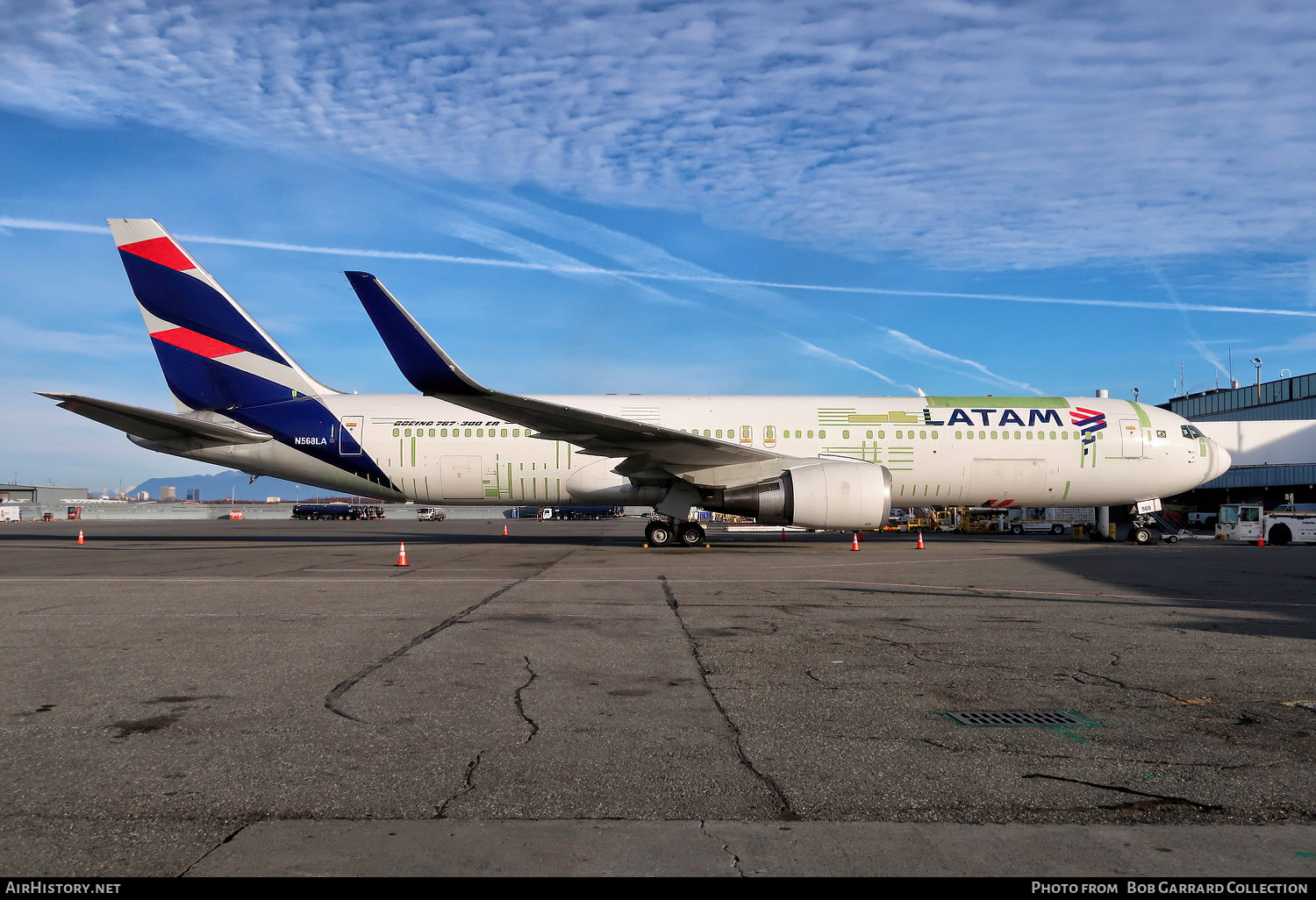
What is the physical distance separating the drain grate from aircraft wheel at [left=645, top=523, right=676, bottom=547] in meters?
15.9

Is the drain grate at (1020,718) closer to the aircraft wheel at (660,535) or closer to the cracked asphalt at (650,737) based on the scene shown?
the cracked asphalt at (650,737)

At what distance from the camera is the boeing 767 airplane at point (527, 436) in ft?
68.5

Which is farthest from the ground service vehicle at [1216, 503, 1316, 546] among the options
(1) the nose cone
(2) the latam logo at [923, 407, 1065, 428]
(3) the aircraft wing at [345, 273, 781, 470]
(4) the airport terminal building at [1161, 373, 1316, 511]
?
(3) the aircraft wing at [345, 273, 781, 470]

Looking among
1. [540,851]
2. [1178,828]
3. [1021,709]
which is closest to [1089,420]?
[1021,709]

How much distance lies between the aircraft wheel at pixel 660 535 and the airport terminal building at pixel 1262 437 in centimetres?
3323

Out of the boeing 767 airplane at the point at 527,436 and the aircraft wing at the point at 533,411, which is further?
the boeing 767 airplane at the point at 527,436

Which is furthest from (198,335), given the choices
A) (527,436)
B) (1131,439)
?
(1131,439)

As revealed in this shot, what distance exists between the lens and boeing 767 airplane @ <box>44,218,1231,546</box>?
20.9 metres

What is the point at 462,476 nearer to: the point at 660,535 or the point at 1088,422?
the point at 660,535

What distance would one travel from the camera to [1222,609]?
31.4ft

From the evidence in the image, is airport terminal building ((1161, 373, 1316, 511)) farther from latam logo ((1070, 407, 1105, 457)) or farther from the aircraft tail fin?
the aircraft tail fin

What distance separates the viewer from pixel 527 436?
68.3 feet

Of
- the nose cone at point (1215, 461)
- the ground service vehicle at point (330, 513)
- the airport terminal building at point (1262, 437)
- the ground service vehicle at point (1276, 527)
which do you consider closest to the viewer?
the nose cone at point (1215, 461)

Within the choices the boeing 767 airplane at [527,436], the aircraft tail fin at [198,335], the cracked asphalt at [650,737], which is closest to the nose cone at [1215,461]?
the boeing 767 airplane at [527,436]
